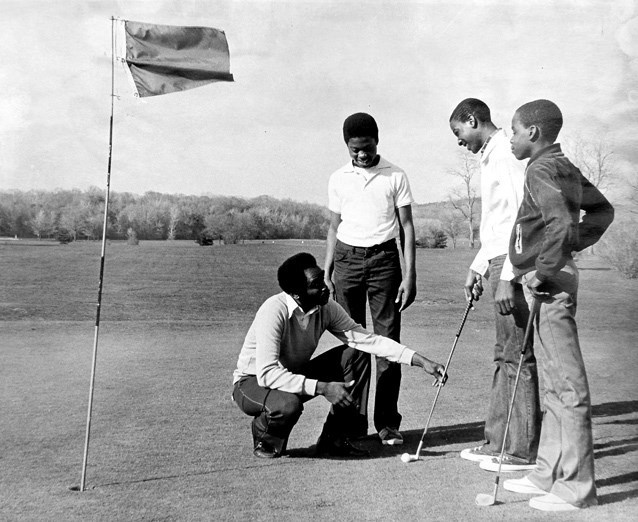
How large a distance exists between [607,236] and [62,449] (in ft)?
20.2

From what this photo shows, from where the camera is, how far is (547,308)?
310 cm

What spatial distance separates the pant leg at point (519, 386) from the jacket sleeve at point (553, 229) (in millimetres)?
576

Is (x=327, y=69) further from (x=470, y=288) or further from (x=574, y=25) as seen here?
(x=470, y=288)

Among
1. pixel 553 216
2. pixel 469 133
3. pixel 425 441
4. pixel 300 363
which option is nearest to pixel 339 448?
pixel 300 363

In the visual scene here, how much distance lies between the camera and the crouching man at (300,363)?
3635 millimetres

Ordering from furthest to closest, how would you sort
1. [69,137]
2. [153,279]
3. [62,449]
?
1. [153,279]
2. [69,137]
3. [62,449]

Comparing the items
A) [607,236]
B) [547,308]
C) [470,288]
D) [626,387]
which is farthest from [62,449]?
[607,236]

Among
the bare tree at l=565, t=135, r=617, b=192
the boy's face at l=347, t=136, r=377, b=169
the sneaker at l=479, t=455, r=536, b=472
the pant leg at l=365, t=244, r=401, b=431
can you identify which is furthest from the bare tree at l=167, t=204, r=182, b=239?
the sneaker at l=479, t=455, r=536, b=472

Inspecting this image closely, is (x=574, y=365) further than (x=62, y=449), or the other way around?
(x=62, y=449)

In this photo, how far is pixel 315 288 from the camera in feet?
Answer: 12.0

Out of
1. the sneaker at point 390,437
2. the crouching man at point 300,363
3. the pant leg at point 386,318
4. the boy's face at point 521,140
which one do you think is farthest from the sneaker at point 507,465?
the boy's face at point 521,140

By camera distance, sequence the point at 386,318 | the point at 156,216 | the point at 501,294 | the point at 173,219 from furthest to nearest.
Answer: the point at 173,219 < the point at 156,216 < the point at 386,318 < the point at 501,294

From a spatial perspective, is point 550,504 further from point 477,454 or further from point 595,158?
point 595,158

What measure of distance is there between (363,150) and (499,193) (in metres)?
0.84
